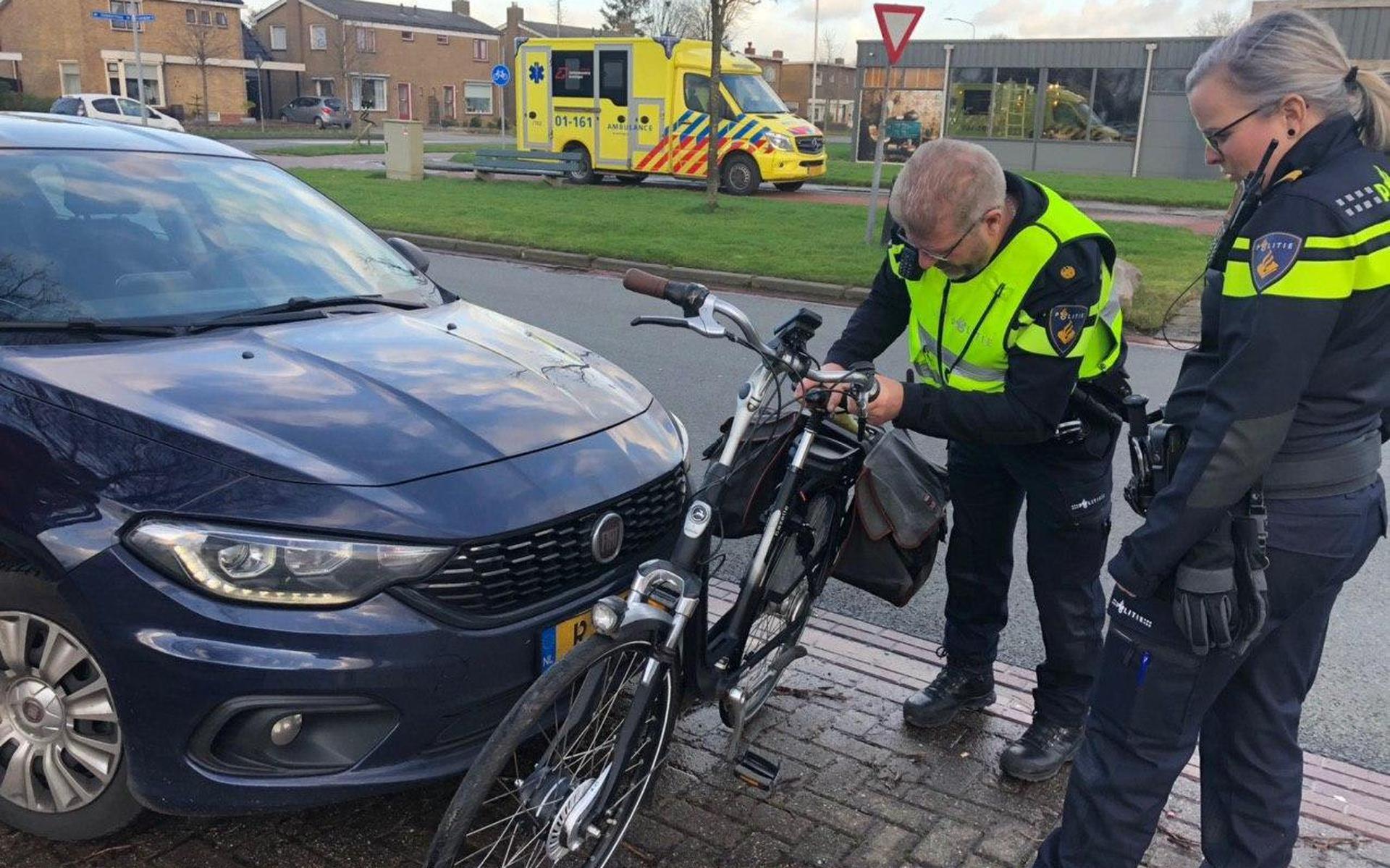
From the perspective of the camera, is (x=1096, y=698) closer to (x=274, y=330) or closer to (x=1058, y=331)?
(x=1058, y=331)

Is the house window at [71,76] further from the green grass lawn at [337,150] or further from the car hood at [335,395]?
the car hood at [335,395]

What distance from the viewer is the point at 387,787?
241 centimetres

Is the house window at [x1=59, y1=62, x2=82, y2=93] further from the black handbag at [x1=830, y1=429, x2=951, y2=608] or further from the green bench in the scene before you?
the black handbag at [x1=830, y1=429, x2=951, y2=608]

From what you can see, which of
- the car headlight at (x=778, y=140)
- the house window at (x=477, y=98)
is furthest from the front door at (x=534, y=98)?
the house window at (x=477, y=98)

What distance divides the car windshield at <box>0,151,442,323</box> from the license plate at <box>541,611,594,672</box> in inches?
58.0

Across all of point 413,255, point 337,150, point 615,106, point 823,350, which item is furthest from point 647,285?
point 337,150

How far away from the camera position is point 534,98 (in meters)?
23.1

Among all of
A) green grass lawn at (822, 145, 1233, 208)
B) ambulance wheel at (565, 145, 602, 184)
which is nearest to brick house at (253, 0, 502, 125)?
green grass lawn at (822, 145, 1233, 208)

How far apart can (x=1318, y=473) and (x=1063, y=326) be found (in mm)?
765

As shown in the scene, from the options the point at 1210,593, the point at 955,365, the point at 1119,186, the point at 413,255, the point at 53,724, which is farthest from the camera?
the point at 1119,186

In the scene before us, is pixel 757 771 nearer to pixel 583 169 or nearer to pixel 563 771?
pixel 563 771

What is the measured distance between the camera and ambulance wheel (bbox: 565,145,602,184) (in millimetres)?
22953

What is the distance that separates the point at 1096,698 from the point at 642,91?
20795mm

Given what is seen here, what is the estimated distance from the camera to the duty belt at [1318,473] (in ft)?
Result: 6.86
